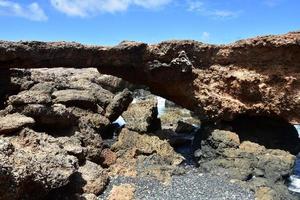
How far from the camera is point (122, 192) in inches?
521

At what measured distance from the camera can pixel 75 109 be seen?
17.8 metres

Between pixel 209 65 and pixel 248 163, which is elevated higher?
pixel 209 65

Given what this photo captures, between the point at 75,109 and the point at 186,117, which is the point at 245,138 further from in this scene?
the point at 186,117

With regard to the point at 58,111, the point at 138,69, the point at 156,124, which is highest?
the point at 138,69

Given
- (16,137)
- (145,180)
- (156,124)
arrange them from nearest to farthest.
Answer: (16,137) < (145,180) < (156,124)

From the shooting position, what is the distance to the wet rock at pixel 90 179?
41.1 feet

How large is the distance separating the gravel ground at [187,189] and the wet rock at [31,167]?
6.85 ft

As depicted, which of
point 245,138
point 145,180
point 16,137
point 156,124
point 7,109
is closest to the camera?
point 16,137

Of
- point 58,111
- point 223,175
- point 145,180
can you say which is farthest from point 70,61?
point 223,175

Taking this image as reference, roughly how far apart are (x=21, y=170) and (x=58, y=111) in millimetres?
5473

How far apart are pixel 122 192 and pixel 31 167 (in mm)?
3829

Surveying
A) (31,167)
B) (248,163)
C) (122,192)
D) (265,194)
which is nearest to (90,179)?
(122,192)

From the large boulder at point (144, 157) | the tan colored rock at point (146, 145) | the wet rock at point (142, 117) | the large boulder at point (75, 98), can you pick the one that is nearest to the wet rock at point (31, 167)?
the large boulder at point (144, 157)

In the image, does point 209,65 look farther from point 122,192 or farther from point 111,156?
point 122,192
